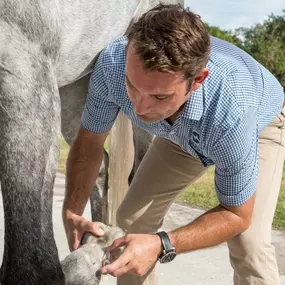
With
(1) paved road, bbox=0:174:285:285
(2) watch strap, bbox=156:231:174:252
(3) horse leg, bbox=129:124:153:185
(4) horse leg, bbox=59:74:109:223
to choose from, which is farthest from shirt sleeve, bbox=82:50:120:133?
(1) paved road, bbox=0:174:285:285

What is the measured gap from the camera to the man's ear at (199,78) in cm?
217

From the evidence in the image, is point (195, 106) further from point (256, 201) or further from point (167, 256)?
point (256, 201)

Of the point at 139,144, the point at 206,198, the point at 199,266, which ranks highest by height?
the point at 139,144

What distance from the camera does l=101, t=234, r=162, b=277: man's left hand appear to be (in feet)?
6.99

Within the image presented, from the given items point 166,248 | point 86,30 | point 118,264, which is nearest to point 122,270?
point 118,264

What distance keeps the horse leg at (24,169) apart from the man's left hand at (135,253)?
266 millimetres

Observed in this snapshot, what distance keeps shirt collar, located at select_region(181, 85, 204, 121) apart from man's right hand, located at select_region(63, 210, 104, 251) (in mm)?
441

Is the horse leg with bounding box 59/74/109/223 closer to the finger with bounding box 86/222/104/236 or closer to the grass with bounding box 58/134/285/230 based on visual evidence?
the finger with bounding box 86/222/104/236

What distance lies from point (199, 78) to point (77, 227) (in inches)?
25.9

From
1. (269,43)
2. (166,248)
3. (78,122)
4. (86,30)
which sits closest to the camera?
(166,248)

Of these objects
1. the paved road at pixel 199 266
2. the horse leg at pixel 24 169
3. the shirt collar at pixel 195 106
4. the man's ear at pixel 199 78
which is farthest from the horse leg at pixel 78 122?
the man's ear at pixel 199 78

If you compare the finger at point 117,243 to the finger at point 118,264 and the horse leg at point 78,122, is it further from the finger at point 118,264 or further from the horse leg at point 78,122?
the horse leg at point 78,122

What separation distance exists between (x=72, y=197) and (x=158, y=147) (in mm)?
468

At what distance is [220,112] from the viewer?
7.61 feet
